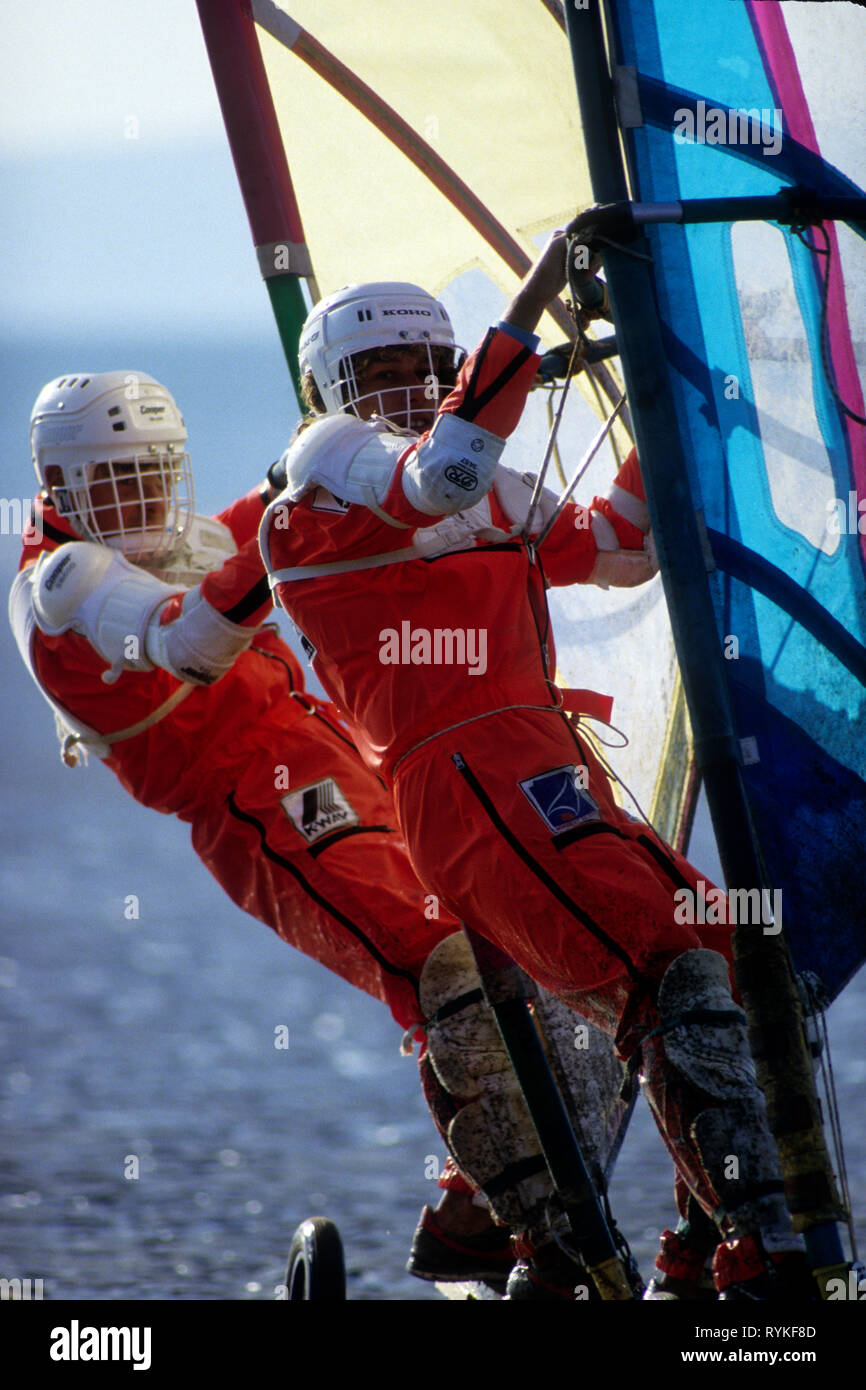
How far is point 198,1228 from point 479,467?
4.74 meters

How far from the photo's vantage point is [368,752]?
3236 mm

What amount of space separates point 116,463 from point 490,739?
4.66 feet

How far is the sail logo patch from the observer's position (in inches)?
115

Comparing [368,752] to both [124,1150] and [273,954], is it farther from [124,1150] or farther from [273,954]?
[273,954]

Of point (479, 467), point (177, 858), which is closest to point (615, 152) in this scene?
point (479, 467)

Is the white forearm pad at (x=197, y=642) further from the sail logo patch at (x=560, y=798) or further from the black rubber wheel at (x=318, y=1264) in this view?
the black rubber wheel at (x=318, y=1264)

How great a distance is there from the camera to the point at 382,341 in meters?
3.24

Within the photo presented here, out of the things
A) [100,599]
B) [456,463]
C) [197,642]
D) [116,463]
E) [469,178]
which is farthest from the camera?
[469,178]

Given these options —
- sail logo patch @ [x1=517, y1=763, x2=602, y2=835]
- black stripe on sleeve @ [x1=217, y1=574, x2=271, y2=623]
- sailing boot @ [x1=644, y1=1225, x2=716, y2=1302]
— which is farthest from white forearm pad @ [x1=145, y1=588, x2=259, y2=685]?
sailing boot @ [x1=644, y1=1225, x2=716, y2=1302]

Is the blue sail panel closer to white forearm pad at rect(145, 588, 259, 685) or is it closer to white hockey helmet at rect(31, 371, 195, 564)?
white forearm pad at rect(145, 588, 259, 685)

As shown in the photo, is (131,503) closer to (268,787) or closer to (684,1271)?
(268,787)

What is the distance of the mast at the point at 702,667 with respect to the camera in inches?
115

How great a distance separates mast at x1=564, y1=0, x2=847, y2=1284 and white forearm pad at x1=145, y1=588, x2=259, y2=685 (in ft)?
3.06

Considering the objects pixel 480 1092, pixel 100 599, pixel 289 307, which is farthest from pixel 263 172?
pixel 480 1092
